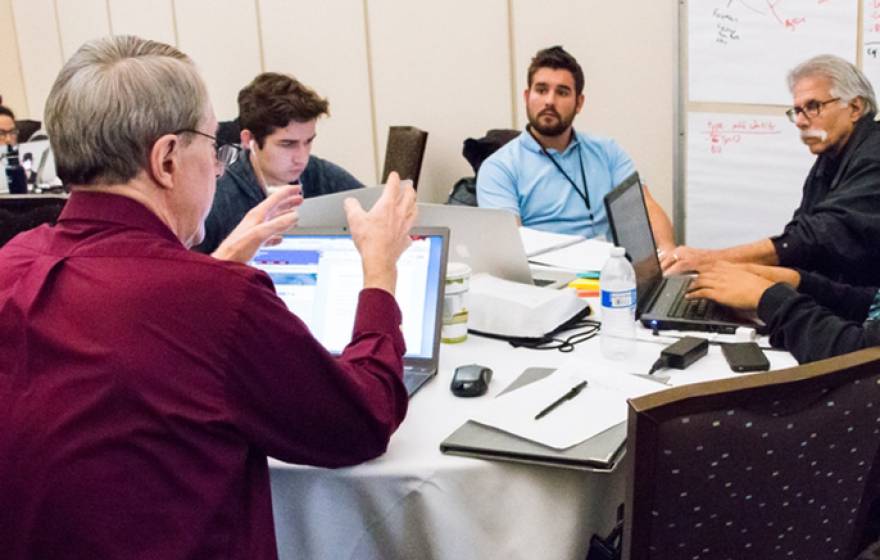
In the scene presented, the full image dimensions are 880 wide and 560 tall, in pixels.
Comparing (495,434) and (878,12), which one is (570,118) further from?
(495,434)

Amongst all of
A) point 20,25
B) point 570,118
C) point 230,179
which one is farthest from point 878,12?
point 20,25

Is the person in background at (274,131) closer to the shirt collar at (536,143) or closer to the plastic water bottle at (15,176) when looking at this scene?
the shirt collar at (536,143)

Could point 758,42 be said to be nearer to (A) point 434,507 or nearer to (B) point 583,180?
(B) point 583,180

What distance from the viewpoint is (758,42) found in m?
3.73

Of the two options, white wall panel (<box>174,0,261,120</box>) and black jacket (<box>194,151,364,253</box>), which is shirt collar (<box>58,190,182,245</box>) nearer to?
black jacket (<box>194,151,364,253</box>)

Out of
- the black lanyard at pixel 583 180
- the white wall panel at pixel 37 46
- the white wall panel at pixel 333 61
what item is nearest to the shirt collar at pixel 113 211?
the black lanyard at pixel 583 180

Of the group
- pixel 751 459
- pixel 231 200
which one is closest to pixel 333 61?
pixel 231 200

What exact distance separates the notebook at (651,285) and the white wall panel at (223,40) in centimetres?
397

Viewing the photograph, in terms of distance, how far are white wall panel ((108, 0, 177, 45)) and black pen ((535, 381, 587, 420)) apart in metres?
5.27

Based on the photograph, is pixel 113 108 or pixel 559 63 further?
pixel 559 63

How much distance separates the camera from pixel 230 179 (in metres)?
2.78

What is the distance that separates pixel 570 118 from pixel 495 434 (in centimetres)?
247

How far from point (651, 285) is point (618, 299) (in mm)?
496

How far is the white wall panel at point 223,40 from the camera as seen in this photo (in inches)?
226
